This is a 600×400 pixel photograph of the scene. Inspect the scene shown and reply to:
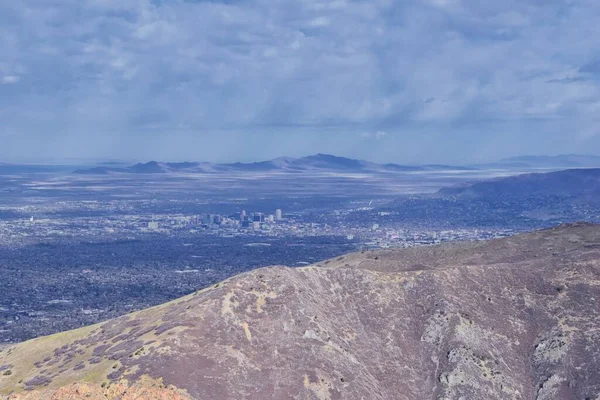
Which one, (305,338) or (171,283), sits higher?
(305,338)

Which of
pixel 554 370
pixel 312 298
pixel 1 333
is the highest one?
pixel 312 298

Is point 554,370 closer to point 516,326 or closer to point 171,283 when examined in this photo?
point 516,326

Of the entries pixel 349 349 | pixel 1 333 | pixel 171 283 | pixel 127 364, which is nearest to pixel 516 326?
pixel 349 349

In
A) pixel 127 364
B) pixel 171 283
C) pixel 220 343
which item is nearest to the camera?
pixel 127 364

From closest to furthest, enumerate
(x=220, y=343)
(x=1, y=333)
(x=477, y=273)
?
(x=220, y=343) → (x=477, y=273) → (x=1, y=333)

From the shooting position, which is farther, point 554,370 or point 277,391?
point 554,370

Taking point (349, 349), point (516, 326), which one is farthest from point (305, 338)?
point (516, 326)
